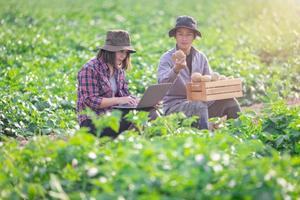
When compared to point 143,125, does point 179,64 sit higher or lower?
higher

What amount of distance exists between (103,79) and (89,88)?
6.1 inches

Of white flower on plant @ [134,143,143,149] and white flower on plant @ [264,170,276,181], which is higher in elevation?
white flower on plant @ [134,143,143,149]

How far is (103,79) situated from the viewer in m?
6.88

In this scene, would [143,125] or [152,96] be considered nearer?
[143,125]

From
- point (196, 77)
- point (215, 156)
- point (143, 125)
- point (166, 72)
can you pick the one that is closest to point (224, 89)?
point (196, 77)

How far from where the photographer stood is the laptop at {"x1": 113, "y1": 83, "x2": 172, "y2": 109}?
6492 millimetres

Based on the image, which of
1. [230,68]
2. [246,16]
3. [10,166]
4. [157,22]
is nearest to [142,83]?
[230,68]

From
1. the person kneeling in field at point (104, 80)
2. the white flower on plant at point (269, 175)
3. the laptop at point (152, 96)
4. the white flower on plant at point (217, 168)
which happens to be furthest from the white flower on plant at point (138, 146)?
the person kneeling in field at point (104, 80)

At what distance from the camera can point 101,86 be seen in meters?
A: 6.91

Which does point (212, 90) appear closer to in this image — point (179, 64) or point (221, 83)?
point (221, 83)

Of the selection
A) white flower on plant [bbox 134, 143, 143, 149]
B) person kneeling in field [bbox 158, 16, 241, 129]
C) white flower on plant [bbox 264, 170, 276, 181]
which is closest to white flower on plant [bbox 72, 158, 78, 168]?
white flower on plant [bbox 134, 143, 143, 149]

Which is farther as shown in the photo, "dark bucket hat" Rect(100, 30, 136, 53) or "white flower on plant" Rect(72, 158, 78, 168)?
"dark bucket hat" Rect(100, 30, 136, 53)

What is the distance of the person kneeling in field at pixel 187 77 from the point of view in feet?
24.1

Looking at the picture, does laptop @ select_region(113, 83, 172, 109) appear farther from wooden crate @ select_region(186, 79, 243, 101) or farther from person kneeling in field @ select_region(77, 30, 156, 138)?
wooden crate @ select_region(186, 79, 243, 101)
